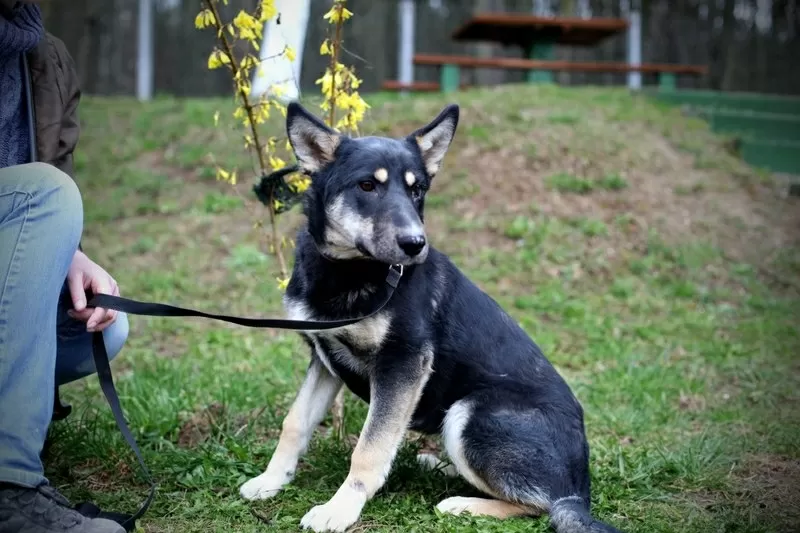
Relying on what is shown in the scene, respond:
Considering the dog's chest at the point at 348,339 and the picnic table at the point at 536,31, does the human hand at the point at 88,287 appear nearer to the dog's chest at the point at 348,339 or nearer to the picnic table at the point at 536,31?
the dog's chest at the point at 348,339

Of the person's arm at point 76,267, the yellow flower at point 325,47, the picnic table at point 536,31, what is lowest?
the person's arm at point 76,267

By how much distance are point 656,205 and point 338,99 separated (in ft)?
20.7

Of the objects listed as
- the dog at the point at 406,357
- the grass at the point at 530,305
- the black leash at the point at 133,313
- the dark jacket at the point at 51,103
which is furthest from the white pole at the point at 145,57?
the black leash at the point at 133,313

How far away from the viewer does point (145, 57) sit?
16.3 meters

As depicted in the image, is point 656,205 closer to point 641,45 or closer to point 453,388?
point 453,388

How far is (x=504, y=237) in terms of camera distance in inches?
343

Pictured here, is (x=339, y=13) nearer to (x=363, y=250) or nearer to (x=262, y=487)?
(x=363, y=250)

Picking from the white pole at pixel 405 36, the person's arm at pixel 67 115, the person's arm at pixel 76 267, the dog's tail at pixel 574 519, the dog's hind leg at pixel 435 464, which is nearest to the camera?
the dog's tail at pixel 574 519

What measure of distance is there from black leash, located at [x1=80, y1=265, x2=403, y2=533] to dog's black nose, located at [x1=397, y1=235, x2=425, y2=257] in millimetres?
231

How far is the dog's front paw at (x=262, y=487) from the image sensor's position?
3.51 metres

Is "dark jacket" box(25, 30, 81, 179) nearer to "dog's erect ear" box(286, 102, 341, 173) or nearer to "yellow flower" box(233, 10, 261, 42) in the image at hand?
"yellow flower" box(233, 10, 261, 42)

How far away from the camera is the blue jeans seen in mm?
2648

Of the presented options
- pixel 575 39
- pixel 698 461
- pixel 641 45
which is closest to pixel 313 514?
pixel 698 461

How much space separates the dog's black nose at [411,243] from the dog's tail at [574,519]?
119 centimetres
